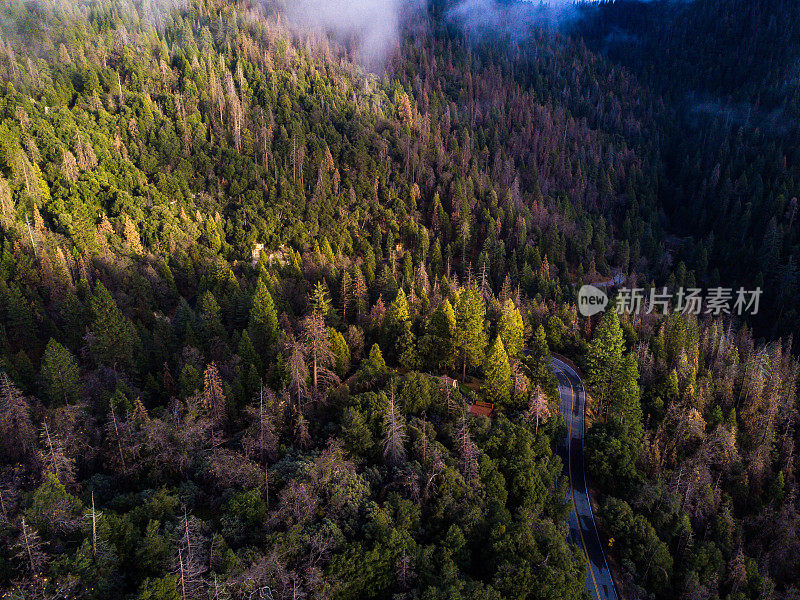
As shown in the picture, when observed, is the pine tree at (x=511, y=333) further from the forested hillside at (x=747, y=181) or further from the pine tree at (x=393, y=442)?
the forested hillside at (x=747, y=181)

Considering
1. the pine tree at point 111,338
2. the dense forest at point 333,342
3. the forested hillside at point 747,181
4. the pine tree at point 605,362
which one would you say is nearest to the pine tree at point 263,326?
the dense forest at point 333,342

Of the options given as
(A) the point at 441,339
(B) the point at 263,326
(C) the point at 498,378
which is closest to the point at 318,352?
(B) the point at 263,326

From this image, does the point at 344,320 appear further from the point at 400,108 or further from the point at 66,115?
the point at 400,108

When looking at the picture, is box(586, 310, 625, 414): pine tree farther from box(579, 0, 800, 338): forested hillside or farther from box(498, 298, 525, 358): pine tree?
box(579, 0, 800, 338): forested hillside

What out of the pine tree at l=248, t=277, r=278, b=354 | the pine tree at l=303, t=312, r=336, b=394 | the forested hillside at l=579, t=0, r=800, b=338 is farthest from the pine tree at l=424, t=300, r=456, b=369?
the forested hillside at l=579, t=0, r=800, b=338

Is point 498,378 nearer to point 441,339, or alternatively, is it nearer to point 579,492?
point 441,339

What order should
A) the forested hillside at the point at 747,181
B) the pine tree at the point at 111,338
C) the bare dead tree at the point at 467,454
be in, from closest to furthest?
the bare dead tree at the point at 467,454, the pine tree at the point at 111,338, the forested hillside at the point at 747,181
